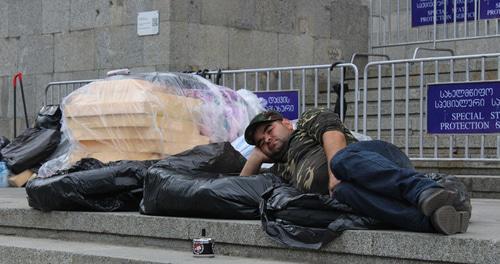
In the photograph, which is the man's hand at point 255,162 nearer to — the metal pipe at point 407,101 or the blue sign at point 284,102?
the metal pipe at point 407,101

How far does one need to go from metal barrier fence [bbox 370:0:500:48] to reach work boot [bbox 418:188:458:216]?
8.06m

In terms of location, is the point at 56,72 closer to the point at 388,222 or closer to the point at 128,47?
the point at 128,47

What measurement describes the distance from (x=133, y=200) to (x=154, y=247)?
896 millimetres

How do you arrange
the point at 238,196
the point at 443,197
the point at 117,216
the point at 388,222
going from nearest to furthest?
the point at 443,197 → the point at 388,222 → the point at 238,196 → the point at 117,216

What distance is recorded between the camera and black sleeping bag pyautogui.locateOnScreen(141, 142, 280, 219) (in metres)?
6.17

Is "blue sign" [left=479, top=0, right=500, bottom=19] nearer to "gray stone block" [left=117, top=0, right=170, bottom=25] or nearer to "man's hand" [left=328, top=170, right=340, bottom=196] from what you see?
"gray stone block" [left=117, top=0, right=170, bottom=25]

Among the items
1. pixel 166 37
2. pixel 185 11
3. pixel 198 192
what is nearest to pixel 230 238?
pixel 198 192

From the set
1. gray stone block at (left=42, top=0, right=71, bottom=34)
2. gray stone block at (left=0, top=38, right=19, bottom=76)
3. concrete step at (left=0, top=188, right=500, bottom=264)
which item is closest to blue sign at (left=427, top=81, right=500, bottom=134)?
concrete step at (left=0, top=188, right=500, bottom=264)

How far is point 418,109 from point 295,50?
361cm

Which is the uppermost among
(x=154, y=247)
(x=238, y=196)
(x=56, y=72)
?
(x=56, y=72)

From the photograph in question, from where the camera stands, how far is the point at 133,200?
7305mm

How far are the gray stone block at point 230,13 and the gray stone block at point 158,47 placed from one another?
534mm

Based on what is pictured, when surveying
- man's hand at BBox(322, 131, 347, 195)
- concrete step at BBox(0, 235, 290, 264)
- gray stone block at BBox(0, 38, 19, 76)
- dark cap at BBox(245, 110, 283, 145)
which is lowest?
concrete step at BBox(0, 235, 290, 264)

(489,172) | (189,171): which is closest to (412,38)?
(489,172)
